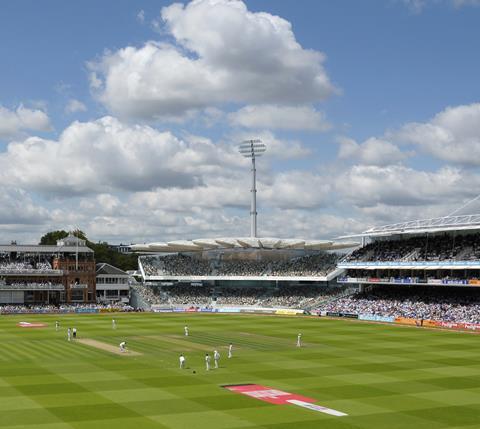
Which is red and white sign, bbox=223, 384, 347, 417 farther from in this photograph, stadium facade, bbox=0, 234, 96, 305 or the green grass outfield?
stadium facade, bbox=0, 234, 96, 305

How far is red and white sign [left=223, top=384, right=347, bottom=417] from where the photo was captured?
24500 millimetres

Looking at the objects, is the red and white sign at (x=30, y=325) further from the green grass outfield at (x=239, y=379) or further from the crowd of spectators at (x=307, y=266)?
the crowd of spectators at (x=307, y=266)

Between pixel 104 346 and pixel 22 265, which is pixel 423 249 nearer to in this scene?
pixel 104 346

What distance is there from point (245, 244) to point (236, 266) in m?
8.29

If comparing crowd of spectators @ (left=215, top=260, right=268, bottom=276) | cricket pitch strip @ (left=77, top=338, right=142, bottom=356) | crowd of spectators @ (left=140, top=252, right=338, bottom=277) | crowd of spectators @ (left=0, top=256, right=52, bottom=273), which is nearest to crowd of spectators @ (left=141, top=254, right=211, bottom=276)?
crowd of spectators @ (left=140, top=252, right=338, bottom=277)

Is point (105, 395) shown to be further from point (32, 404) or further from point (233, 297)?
point (233, 297)

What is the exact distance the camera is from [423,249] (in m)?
71.9

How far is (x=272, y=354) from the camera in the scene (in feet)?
131

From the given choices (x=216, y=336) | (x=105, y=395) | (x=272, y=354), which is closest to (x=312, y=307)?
(x=216, y=336)

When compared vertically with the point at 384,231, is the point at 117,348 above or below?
below

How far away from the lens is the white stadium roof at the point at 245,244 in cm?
8612

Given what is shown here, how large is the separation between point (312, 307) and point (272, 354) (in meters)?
40.0

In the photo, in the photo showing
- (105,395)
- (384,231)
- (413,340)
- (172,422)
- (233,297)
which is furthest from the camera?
(233,297)

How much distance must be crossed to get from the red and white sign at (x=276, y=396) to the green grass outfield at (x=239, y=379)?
0.53 metres
